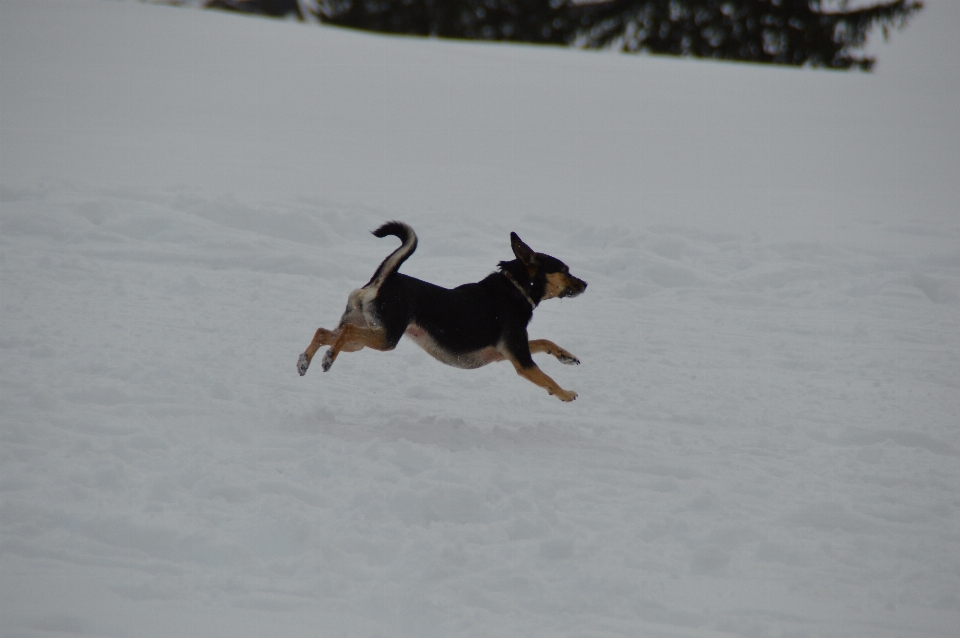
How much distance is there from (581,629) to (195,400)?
2830mm

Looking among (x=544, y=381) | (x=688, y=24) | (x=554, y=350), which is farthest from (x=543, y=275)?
(x=688, y=24)

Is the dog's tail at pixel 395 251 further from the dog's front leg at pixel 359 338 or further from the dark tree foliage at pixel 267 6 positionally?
the dark tree foliage at pixel 267 6

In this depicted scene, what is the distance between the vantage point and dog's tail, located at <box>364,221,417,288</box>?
5188mm

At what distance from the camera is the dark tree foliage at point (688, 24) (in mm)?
24391

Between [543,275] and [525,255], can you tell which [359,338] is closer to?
[525,255]

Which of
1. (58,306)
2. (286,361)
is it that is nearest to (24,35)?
(58,306)

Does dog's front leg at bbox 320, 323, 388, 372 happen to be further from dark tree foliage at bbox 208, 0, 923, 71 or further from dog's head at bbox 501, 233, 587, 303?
dark tree foliage at bbox 208, 0, 923, 71

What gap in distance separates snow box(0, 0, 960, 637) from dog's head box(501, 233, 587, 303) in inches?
30.4

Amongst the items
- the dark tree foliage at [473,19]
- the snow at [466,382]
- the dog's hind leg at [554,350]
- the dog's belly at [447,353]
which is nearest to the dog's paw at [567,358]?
the dog's hind leg at [554,350]

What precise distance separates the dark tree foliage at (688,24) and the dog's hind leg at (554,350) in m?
21.3

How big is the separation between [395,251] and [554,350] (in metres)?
1.36

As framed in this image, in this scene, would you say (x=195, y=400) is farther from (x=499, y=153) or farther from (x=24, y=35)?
(x=24, y=35)

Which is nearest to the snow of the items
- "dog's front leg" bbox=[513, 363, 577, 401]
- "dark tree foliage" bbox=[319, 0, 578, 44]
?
"dog's front leg" bbox=[513, 363, 577, 401]

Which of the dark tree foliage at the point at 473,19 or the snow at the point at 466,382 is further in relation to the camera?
the dark tree foliage at the point at 473,19
